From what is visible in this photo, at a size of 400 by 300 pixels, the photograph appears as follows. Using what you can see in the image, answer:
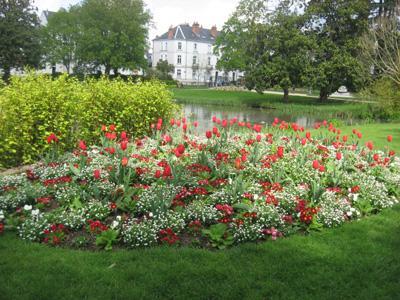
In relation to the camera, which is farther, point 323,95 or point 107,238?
point 323,95

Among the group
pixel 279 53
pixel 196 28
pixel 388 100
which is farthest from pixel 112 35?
pixel 196 28

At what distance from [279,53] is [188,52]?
5674 centimetres

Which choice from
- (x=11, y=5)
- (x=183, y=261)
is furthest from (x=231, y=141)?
(x=11, y=5)

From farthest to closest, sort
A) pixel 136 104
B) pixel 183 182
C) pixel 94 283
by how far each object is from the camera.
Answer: pixel 136 104
pixel 183 182
pixel 94 283

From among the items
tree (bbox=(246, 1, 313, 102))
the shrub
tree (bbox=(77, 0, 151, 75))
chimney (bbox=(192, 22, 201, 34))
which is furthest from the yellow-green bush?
chimney (bbox=(192, 22, 201, 34))

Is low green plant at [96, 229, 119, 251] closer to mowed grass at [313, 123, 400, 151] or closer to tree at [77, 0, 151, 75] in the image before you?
mowed grass at [313, 123, 400, 151]

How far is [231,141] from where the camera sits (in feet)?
30.9

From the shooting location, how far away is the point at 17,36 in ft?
142

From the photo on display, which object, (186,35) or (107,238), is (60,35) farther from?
(107,238)

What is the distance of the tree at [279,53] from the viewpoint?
36.6 meters

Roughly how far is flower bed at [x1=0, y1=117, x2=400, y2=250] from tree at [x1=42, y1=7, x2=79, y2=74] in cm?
5266

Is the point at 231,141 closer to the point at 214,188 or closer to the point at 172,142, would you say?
the point at 172,142

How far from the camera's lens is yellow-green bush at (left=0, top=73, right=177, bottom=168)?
8867 millimetres

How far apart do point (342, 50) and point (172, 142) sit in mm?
31932
